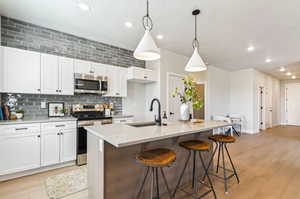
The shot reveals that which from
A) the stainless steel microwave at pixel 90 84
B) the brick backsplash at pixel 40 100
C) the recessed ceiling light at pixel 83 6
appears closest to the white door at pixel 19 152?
the brick backsplash at pixel 40 100

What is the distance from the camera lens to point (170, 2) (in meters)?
2.32

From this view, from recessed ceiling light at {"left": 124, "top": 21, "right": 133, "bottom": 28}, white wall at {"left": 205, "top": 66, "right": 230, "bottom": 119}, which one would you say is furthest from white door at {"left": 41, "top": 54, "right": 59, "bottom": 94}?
white wall at {"left": 205, "top": 66, "right": 230, "bottom": 119}

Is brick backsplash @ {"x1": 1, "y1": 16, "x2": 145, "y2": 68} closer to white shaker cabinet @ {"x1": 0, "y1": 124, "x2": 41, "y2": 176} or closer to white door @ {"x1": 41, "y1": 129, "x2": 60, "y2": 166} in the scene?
white shaker cabinet @ {"x1": 0, "y1": 124, "x2": 41, "y2": 176}

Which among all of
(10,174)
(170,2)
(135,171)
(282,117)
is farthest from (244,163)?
(282,117)

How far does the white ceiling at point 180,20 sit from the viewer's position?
2.39 m

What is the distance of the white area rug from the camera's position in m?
2.13

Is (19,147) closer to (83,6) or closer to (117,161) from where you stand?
(117,161)

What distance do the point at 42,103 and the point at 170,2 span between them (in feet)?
10.4

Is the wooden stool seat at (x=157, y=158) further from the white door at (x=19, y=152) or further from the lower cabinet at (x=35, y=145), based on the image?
the white door at (x=19, y=152)

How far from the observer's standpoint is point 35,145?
2.64 m

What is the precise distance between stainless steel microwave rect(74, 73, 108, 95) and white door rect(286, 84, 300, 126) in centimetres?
1091

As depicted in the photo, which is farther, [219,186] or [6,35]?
[6,35]

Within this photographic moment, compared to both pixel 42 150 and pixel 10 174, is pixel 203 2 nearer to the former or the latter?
pixel 42 150

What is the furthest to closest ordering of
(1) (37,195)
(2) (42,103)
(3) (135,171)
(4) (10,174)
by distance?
(2) (42,103) < (4) (10,174) < (1) (37,195) < (3) (135,171)
